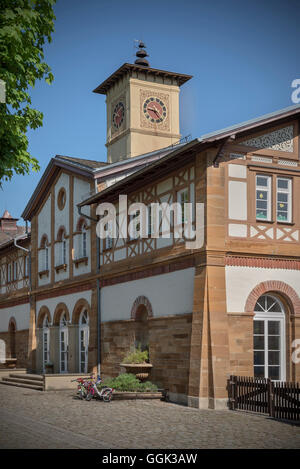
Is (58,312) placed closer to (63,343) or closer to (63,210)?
(63,343)

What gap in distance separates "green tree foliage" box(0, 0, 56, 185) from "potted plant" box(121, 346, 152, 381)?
26.9 feet

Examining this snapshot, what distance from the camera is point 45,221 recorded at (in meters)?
32.2

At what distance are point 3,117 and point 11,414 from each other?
24.2 ft

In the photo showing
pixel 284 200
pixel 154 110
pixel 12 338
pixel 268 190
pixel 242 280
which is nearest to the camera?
pixel 242 280

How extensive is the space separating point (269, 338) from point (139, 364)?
4.38 m

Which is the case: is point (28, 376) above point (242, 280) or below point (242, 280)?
below

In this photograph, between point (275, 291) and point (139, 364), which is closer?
point (275, 291)

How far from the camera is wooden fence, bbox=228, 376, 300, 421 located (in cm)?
1473

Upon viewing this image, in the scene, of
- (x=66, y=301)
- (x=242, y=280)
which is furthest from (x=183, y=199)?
(x=66, y=301)

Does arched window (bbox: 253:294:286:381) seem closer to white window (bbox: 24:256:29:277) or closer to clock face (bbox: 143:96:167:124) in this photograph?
white window (bbox: 24:256:29:277)

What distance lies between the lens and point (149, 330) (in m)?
20.7

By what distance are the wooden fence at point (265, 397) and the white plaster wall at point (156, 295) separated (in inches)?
108

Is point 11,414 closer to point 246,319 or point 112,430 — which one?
point 112,430
